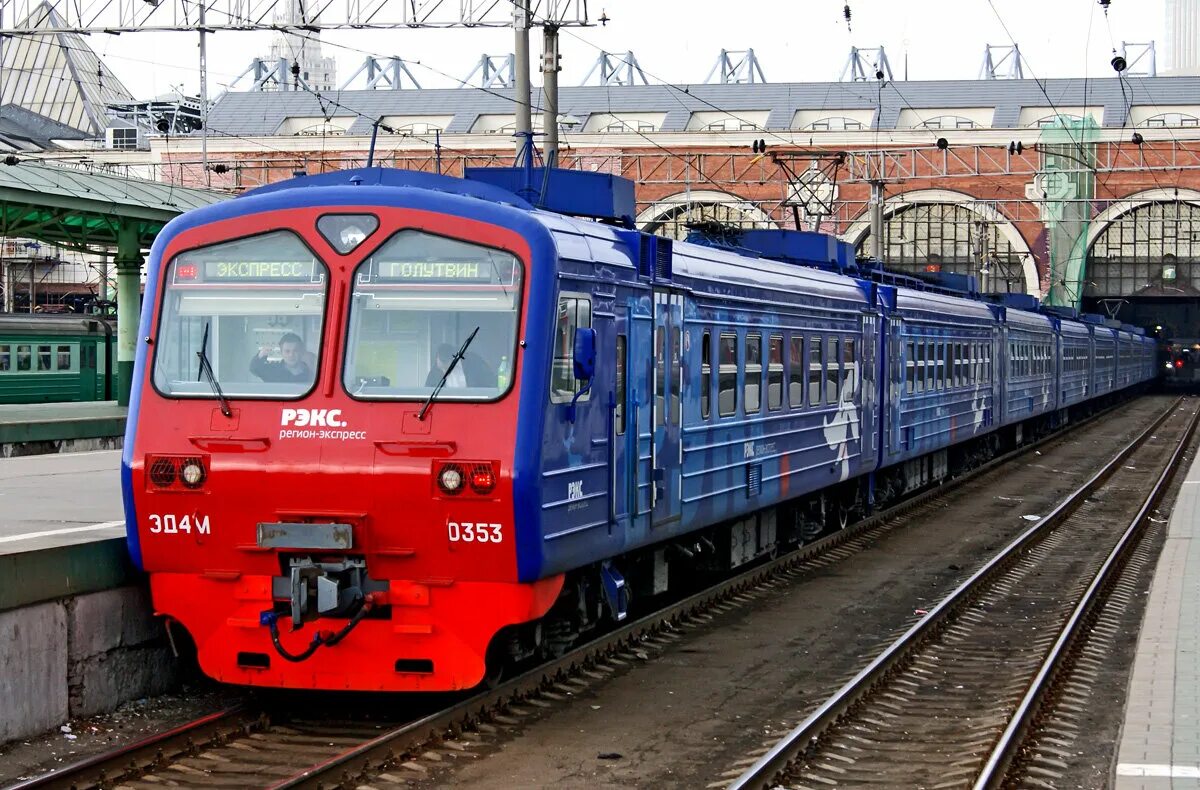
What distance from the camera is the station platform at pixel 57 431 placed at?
80.9 feet

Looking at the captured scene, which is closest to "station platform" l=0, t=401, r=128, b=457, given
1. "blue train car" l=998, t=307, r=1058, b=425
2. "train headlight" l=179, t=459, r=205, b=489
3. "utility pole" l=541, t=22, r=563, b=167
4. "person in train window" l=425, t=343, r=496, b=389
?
"utility pole" l=541, t=22, r=563, b=167

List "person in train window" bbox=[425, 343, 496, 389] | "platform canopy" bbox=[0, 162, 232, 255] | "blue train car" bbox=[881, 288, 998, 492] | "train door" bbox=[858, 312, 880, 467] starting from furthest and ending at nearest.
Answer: "platform canopy" bbox=[0, 162, 232, 255]
"blue train car" bbox=[881, 288, 998, 492]
"train door" bbox=[858, 312, 880, 467]
"person in train window" bbox=[425, 343, 496, 389]

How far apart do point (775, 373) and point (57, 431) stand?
48.6ft

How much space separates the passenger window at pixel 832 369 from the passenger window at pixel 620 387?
6.22 meters

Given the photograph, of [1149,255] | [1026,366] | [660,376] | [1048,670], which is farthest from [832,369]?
[1149,255]

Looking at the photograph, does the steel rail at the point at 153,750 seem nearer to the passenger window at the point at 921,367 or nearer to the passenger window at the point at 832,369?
the passenger window at the point at 832,369

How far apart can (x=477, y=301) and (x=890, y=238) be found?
58919 millimetres

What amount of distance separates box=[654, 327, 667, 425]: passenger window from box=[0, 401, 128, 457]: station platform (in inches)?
616

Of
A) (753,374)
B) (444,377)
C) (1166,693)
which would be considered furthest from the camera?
(753,374)

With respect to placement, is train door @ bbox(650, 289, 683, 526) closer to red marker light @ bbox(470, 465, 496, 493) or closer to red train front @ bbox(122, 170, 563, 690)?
red train front @ bbox(122, 170, 563, 690)

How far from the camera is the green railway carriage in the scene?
1416 inches

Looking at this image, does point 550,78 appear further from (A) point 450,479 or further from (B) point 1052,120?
(B) point 1052,120

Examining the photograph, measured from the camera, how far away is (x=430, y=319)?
8938mm

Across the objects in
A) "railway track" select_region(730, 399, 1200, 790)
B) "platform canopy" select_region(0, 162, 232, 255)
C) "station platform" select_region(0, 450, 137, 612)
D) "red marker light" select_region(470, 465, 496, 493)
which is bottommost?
"railway track" select_region(730, 399, 1200, 790)
